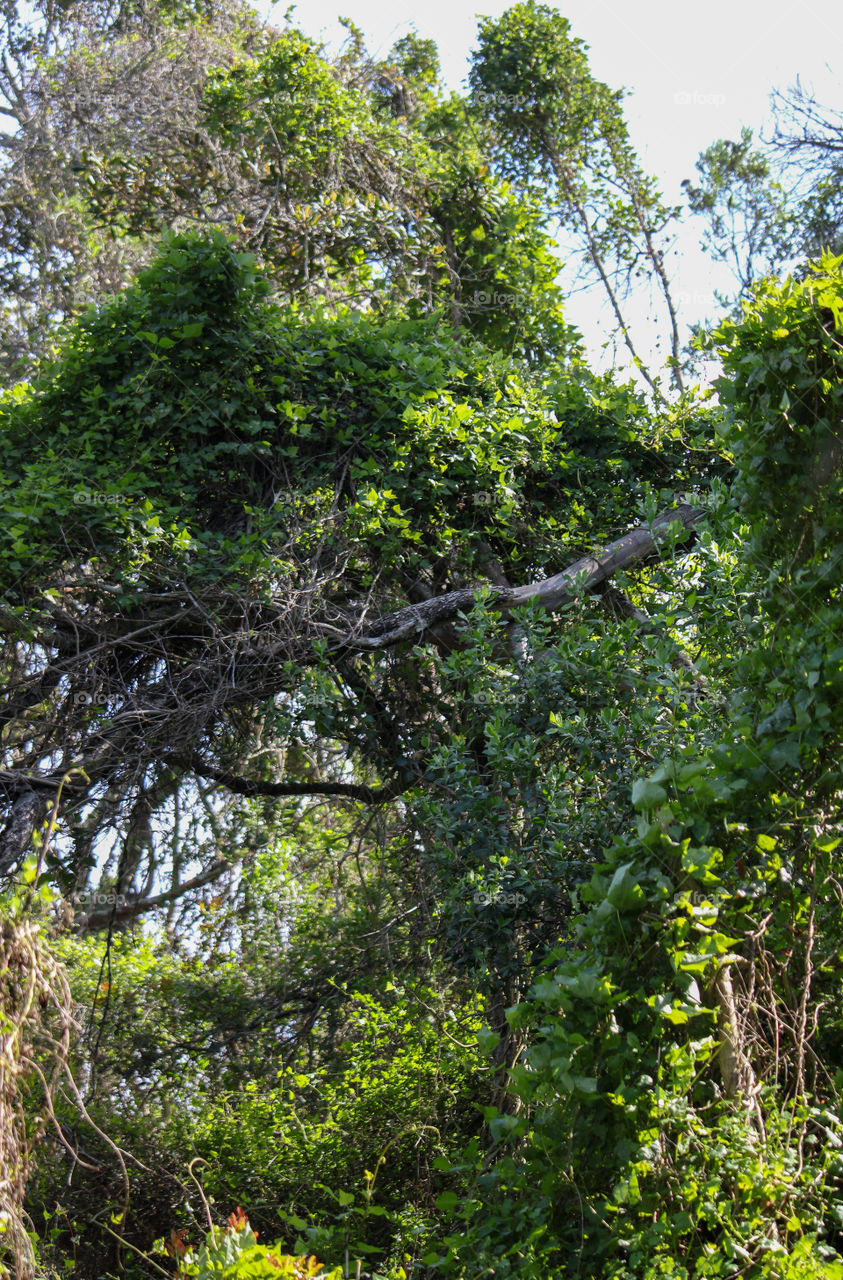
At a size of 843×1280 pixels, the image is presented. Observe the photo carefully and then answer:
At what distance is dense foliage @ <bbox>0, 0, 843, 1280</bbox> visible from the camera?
2.67 meters

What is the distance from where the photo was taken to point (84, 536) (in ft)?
16.6

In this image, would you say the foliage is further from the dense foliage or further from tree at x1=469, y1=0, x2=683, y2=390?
tree at x1=469, y1=0, x2=683, y2=390

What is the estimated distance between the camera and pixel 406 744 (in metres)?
5.38

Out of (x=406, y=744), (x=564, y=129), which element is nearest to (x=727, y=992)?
(x=406, y=744)

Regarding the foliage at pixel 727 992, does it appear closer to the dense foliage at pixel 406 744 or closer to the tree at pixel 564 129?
the dense foliage at pixel 406 744

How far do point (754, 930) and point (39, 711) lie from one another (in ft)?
12.3

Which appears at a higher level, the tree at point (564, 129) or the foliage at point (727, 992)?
the tree at point (564, 129)

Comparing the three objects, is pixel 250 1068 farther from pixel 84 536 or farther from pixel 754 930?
pixel 754 930

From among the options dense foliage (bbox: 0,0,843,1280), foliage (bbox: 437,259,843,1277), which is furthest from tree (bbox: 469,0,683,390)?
foliage (bbox: 437,259,843,1277)

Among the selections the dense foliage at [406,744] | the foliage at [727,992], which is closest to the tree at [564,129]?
the dense foliage at [406,744]

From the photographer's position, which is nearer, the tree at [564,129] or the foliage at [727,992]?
the foliage at [727,992]

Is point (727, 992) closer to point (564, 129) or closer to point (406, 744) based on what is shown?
point (406, 744)

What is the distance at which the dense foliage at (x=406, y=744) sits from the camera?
2.67m

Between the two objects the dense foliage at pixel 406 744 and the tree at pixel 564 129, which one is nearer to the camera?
the dense foliage at pixel 406 744
